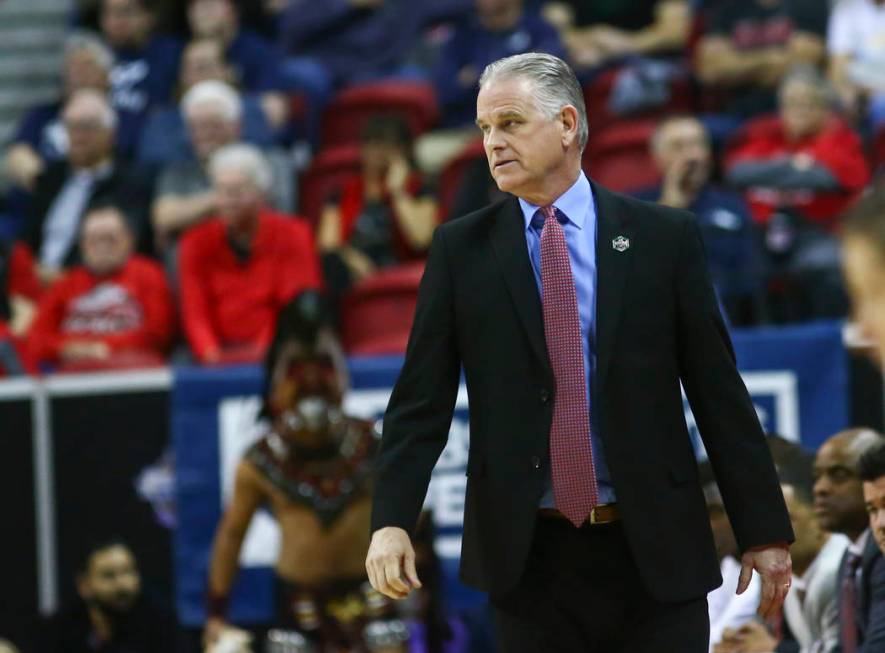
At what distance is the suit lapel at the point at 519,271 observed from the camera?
3422 millimetres

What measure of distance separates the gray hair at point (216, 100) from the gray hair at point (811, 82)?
2.98 metres

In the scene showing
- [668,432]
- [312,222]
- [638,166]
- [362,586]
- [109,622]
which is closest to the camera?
[668,432]

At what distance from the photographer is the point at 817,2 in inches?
397

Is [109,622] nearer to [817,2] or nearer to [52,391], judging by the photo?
[52,391]

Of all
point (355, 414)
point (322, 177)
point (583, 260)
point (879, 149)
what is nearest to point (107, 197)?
point (322, 177)

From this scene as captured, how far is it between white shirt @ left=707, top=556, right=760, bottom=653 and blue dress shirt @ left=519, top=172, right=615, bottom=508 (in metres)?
1.42

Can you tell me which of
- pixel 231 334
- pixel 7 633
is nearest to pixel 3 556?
pixel 7 633

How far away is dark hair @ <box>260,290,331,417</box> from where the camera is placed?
22.8 feet

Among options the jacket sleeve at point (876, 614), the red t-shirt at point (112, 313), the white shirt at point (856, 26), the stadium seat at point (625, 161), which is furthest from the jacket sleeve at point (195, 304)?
the jacket sleeve at point (876, 614)

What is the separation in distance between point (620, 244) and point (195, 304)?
494 cm

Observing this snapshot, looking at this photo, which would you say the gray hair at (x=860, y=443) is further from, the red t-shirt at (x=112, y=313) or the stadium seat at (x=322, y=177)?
the stadium seat at (x=322, y=177)

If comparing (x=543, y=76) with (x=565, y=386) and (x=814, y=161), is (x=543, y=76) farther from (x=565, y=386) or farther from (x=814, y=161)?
(x=814, y=161)

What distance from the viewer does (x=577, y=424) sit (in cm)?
340

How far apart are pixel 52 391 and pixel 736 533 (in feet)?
16.4
